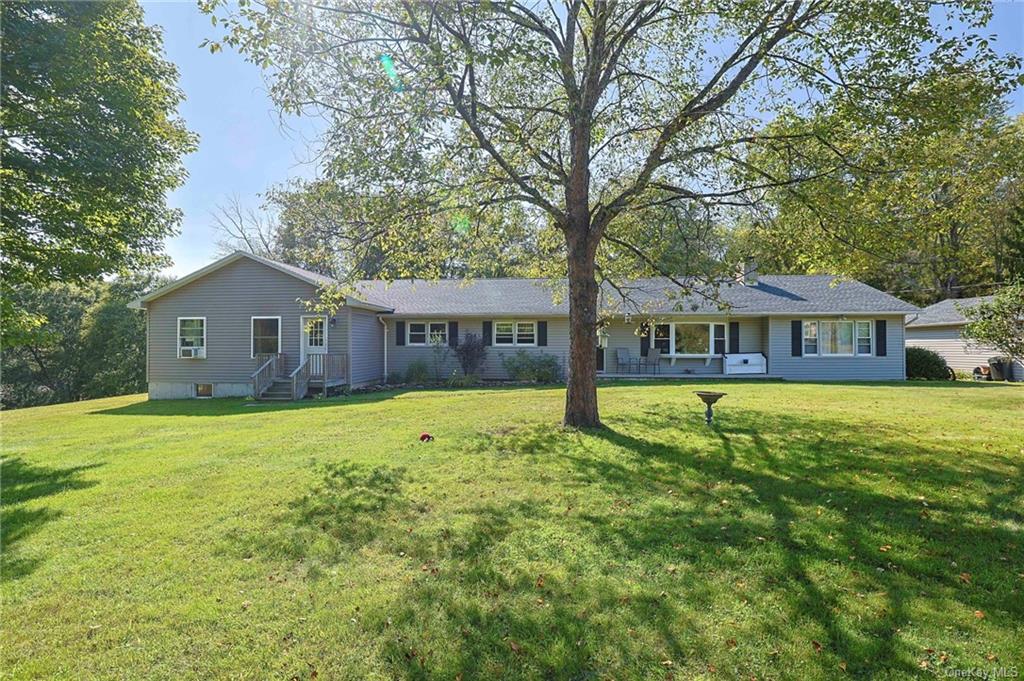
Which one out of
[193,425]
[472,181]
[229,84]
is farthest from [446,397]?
[229,84]

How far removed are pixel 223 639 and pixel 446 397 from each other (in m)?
11.0

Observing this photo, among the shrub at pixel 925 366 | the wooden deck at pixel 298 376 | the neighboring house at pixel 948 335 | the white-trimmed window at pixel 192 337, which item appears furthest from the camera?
the neighboring house at pixel 948 335

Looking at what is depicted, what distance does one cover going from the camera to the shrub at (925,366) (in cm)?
1909

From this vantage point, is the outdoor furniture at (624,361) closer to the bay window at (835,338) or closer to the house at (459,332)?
the house at (459,332)

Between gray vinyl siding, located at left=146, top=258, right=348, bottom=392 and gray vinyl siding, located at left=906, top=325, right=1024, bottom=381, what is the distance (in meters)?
24.9

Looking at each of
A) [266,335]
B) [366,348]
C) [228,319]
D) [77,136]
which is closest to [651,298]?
[366,348]

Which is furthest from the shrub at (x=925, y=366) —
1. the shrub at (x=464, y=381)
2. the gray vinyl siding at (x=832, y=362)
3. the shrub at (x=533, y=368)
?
the shrub at (x=464, y=381)

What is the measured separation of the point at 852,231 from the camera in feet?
27.4

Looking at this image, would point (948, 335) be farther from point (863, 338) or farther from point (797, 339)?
point (797, 339)

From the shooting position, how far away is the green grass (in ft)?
9.00

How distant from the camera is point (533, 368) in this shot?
18.1m

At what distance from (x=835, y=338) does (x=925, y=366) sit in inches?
158

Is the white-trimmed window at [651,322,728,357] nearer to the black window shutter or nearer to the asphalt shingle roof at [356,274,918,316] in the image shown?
the asphalt shingle roof at [356,274,918,316]

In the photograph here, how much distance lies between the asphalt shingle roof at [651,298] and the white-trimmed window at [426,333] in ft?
2.27
